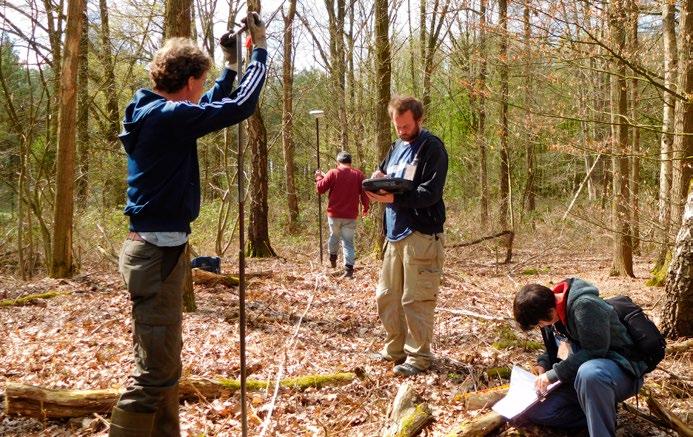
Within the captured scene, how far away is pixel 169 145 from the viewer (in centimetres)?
259

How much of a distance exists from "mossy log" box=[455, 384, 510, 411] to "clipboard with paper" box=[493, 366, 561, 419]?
0.26 ft

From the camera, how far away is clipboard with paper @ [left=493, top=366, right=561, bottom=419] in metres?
3.15

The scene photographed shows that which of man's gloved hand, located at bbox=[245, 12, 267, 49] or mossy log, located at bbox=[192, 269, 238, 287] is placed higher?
man's gloved hand, located at bbox=[245, 12, 267, 49]

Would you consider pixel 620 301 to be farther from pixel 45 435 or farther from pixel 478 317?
pixel 45 435

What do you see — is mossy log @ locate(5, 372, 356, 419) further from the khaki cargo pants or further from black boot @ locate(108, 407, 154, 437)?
the khaki cargo pants

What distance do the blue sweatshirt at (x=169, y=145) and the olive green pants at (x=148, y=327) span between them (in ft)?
0.47

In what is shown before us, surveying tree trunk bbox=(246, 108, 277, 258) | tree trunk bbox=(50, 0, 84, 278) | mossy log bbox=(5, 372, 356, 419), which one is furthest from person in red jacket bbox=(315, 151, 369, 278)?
mossy log bbox=(5, 372, 356, 419)

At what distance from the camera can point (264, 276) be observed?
28.2 ft

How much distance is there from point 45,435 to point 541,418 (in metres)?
3.06

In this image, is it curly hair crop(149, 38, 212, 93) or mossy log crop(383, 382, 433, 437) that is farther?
mossy log crop(383, 382, 433, 437)

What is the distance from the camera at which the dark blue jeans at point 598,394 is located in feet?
9.53

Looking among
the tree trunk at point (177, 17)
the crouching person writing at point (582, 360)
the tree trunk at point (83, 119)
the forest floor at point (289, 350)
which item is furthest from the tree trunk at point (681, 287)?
the tree trunk at point (83, 119)

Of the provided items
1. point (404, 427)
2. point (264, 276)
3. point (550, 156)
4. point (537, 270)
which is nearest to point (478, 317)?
point (404, 427)

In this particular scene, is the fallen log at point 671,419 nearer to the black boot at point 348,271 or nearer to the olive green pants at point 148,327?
the olive green pants at point 148,327
